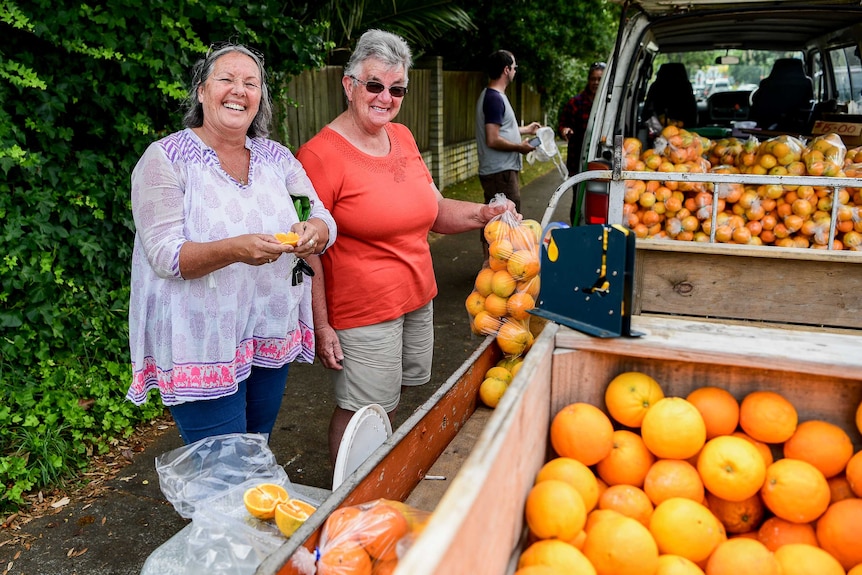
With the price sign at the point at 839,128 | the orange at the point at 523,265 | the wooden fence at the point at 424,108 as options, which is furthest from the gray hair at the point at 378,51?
the price sign at the point at 839,128

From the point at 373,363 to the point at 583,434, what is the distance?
1.26 metres

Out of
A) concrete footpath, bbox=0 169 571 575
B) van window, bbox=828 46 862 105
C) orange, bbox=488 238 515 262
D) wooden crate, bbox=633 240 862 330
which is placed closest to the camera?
orange, bbox=488 238 515 262

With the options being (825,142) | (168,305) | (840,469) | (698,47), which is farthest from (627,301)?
(698,47)

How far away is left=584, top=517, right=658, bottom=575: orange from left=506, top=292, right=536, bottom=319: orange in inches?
38.2

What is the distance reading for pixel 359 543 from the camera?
127 cm

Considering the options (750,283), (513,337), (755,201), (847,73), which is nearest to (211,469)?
(513,337)

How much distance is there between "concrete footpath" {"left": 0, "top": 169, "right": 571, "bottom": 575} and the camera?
109 inches

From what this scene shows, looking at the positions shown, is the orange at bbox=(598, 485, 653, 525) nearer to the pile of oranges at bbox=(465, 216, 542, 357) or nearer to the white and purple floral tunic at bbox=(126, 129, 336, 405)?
the pile of oranges at bbox=(465, 216, 542, 357)

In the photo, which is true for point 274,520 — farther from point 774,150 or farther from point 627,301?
point 774,150

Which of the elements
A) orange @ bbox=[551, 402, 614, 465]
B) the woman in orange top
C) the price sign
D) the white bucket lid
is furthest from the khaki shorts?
the price sign

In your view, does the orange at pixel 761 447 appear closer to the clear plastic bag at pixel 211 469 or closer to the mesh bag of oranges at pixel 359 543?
the mesh bag of oranges at pixel 359 543

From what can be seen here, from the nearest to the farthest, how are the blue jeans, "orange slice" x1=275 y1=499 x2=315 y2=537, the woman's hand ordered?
"orange slice" x1=275 y1=499 x2=315 y2=537 < the blue jeans < the woman's hand

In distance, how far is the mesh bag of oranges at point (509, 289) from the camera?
224 centimetres

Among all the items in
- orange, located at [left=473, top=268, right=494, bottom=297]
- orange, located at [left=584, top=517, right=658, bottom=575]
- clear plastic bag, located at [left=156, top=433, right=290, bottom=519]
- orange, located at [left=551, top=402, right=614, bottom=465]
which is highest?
orange, located at [left=473, top=268, right=494, bottom=297]
